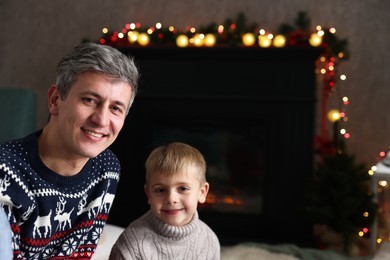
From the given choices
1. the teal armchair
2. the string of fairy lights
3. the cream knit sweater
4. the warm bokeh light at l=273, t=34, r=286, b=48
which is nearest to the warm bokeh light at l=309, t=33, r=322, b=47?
the string of fairy lights

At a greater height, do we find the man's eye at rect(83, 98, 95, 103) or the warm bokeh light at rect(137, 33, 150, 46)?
the warm bokeh light at rect(137, 33, 150, 46)

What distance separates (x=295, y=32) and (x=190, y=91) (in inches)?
29.1

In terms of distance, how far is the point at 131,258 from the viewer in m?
1.59

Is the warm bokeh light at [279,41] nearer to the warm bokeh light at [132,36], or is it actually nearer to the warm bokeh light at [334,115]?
the warm bokeh light at [334,115]

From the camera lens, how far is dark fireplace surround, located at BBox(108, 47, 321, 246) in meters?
3.14

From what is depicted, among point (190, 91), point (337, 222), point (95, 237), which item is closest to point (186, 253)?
point (95, 237)

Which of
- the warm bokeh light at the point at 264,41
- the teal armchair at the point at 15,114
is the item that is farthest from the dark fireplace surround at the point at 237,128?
the teal armchair at the point at 15,114

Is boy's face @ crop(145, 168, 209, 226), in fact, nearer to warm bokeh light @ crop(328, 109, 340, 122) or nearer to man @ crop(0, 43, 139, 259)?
man @ crop(0, 43, 139, 259)

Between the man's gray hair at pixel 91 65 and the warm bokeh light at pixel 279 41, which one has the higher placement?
the warm bokeh light at pixel 279 41

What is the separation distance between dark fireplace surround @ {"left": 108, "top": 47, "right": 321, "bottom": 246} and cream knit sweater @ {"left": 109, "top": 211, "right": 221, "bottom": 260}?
1486 mm

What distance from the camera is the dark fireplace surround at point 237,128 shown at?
314 cm

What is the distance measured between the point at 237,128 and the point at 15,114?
4.99 feet

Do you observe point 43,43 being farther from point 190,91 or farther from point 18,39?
point 190,91

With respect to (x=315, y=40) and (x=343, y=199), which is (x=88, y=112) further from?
(x=315, y=40)
